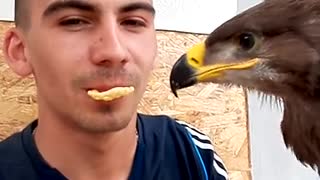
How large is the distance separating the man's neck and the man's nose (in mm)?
181

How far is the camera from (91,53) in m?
1.35

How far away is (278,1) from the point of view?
125 centimetres

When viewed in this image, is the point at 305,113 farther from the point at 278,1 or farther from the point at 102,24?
the point at 102,24

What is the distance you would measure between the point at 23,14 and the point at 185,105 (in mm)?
594

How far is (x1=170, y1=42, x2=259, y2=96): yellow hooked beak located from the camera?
1.29m

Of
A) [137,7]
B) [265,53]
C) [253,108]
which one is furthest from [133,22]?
[253,108]

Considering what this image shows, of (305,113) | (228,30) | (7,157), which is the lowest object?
(7,157)

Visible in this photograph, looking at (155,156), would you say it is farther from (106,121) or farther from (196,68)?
(196,68)

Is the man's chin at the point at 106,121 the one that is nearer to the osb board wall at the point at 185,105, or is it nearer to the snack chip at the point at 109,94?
the snack chip at the point at 109,94

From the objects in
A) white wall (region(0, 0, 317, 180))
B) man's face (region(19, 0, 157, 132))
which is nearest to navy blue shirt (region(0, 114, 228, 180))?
man's face (region(19, 0, 157, 132))

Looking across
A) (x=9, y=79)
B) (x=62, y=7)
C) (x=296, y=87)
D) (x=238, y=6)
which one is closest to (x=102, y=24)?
(x=62, y=7)

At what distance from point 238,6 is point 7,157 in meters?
0.79

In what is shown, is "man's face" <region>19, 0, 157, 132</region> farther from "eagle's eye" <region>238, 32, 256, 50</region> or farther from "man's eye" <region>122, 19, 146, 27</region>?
"eagle's eye" <region>238, 32, 256, 50</region>

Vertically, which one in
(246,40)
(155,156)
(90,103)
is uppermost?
(246,40)
